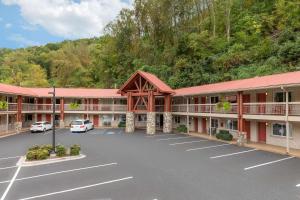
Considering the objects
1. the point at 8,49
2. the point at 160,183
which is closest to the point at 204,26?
the point at 160,183

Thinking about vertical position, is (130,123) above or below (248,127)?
below

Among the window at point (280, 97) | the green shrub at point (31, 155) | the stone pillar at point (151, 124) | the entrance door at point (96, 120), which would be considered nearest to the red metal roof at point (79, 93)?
the entrance door at point (96, 120)

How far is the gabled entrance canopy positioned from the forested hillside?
1034 cm

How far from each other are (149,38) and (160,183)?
46793 mm

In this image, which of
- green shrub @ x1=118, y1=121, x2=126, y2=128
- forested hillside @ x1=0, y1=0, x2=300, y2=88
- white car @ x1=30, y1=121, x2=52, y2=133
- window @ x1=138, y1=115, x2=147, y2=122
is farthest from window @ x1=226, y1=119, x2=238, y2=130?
white car @ x1=30, y1=121, x2=52, y2=133

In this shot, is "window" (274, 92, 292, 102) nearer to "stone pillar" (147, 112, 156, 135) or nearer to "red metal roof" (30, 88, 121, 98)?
"stone pillar" (147, 112, 156, 135)

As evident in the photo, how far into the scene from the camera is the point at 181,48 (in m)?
50.4

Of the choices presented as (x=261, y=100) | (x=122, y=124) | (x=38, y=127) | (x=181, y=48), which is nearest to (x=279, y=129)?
(x=261, y=100)

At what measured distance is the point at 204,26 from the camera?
53.4 m

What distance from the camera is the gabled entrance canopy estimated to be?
34.0 metres

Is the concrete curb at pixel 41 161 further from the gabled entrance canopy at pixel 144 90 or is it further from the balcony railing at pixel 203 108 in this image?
the gabled entrance canopy at pixel 144 90

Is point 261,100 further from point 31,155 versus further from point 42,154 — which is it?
point 31,155

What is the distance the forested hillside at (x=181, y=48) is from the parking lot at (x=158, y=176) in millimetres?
21441

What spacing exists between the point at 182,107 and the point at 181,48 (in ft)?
63.3
